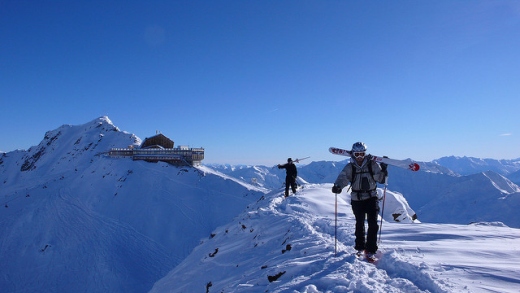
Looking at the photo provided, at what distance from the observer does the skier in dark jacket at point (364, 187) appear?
24.3 feet

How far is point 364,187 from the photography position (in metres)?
7.52

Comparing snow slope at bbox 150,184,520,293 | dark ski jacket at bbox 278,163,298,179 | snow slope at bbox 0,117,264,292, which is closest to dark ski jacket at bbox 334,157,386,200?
snow slope at bbox 150,184,520,293

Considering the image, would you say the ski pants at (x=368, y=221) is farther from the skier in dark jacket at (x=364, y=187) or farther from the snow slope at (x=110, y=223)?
the snow slope at (x=110, y=223)

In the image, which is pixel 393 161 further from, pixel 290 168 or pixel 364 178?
pixel 290 168

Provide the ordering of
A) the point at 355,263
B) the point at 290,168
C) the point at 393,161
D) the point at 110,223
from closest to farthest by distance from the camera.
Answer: the point at 355,263
the point at 393,161
the point at 290,168
the point at 110,223

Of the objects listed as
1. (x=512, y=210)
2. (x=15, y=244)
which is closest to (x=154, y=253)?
(x=15, y=244)

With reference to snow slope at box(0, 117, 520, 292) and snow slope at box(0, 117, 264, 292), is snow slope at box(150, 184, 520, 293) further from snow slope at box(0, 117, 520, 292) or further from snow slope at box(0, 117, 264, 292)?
snow slope at box(0, 117, 264, 292)

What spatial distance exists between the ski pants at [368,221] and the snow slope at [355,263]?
1.23ft

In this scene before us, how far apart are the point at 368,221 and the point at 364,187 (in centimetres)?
86

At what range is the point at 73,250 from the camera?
32.7m

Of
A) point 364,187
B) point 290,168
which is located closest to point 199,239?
point 290,168

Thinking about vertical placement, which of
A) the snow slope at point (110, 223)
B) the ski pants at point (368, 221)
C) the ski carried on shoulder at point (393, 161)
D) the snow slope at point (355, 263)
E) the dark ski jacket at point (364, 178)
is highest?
the ski carried on shoulder at point (393, 161)

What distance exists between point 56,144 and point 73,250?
229ft

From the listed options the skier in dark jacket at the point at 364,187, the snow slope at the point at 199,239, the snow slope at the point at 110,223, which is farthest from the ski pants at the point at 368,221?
the snow slope at the point at 110,223
